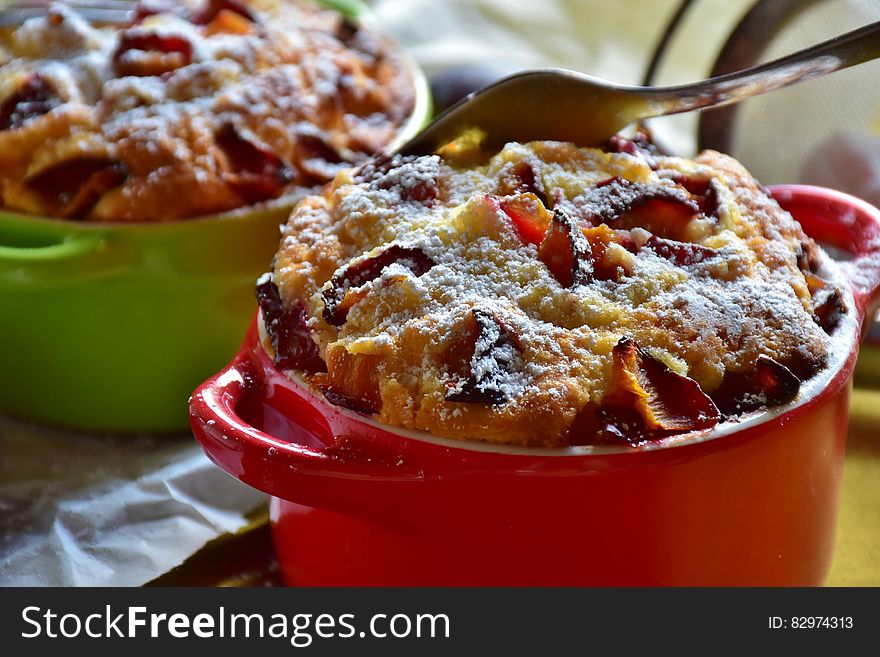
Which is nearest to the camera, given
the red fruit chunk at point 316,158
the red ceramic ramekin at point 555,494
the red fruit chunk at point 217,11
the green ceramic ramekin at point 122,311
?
the red ceramic ramekin at point 555,494

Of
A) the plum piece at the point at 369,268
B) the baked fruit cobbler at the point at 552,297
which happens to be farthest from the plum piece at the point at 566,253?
the plum piece at the point at 369,268

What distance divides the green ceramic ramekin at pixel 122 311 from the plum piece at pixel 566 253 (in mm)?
480

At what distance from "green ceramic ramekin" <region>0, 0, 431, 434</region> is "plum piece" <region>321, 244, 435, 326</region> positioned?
0.38 metres

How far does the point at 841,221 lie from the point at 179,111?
2.66ft

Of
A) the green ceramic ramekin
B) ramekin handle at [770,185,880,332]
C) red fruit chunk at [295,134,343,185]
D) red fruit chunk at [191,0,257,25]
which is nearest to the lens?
ramekin handle at [770,185,880,332]

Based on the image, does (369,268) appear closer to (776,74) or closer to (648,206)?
(648,206)

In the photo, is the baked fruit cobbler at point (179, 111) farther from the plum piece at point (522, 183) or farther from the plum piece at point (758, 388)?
the plum piece at point (758, 388)

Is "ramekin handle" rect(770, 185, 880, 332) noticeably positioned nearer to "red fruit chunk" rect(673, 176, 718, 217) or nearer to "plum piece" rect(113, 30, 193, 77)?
"red fruit chunk" rect(673, 176, 718, 217)

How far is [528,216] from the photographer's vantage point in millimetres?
962

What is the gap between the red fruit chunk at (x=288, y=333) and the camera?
3.08 ft

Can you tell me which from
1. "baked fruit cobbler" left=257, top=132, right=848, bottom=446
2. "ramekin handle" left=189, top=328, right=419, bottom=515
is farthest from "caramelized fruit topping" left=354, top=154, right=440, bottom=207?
"ramekin handle" left=189, top=328, right=419, bottom=515

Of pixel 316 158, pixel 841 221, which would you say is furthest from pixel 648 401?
pixel 316 158

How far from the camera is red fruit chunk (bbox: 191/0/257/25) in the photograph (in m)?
1.52

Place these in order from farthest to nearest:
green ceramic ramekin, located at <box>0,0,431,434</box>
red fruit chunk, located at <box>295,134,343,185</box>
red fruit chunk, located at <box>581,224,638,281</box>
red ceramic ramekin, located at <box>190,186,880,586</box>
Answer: red fruit chunk, located at <box>295,134,343,185</box>
green ceramic ramekin, located at <box>0,0,431,434</box>
red fruit chunk, located at <box>581,224,638,281</box>
red ceramic ramekin, located at <box>190,186,880,586</box>
